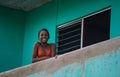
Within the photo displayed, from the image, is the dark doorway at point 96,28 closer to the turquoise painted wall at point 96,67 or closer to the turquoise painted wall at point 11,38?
the turquoise painted wall at point 11,38

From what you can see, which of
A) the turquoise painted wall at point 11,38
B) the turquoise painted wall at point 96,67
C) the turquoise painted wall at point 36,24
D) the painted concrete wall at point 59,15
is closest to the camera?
the turquoise painted wall at point 96,67

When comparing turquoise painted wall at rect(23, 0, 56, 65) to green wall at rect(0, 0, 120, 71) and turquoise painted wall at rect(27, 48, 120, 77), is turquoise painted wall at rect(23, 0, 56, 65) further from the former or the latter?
turquoise painted wall at rect(27, 48, 120, 77)

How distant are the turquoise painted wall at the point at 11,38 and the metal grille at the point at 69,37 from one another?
1.37 metres

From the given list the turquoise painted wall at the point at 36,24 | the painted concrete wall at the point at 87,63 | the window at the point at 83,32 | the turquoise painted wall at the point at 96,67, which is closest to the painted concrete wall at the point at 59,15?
the turquoise painted wall at the point at 36,24

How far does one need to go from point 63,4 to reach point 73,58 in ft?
11.3

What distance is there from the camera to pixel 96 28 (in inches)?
303

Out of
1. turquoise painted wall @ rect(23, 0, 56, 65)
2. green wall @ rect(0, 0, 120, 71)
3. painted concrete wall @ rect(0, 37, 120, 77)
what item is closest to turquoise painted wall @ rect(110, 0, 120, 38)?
green wall @ rect(0, 0, 120, 71)

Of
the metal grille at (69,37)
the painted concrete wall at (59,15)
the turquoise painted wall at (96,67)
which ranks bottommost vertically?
the turquoise painted wall at (96,67)

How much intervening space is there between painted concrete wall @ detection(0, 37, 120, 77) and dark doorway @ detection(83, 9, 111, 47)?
2.28 m

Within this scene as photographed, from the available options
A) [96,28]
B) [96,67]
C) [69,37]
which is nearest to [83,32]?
[96,28]

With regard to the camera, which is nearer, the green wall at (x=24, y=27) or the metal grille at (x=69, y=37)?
the metal grille at (x=69, y=37)

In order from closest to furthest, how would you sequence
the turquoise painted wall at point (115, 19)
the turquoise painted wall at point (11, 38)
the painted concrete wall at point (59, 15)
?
the turquoise painted wall at point (115, 19), the painted concrete wall at point (59, 15), the turquoise painted wall at point (11, 38)

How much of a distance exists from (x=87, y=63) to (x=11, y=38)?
15.8 ft

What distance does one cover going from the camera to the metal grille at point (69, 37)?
7539 millimetres
